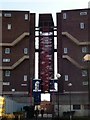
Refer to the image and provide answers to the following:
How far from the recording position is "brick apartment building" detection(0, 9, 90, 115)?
199ft

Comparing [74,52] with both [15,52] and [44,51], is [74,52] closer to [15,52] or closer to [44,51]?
[44,51]

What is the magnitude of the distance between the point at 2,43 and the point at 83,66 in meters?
14.7

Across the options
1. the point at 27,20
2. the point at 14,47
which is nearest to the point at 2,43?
the point at 14,47

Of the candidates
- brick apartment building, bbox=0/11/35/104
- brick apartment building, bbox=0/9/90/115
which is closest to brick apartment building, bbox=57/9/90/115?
brick apartment building, bbox=0/9/90/115

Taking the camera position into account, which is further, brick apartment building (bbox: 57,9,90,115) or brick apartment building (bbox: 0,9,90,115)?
brick apartment building (bbox: 0,9,90,115)

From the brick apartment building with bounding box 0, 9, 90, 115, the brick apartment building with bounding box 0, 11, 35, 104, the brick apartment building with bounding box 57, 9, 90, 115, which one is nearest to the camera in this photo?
the brick apartment building with bounding box 57, 9, 90, 115

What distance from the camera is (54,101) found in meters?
59.3

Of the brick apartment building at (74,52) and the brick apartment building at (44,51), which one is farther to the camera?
the brick apartment building at (44,51)

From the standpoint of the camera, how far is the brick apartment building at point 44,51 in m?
60.7

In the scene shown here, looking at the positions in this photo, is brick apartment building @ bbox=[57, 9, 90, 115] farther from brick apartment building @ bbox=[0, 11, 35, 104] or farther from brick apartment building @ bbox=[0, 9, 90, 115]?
brick apartment building @ bbox=[0, 11, 35, 104]

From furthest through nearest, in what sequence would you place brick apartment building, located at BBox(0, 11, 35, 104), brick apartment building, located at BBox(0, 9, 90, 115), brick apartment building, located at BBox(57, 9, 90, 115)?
1. brick apartment building, located at BBox(0, 11, 35, 104)
2. brick apartment building, located at BBox(0, 9, 90, 115)
3. brick apartment building, located at BBox(57, 9, 90, 115)

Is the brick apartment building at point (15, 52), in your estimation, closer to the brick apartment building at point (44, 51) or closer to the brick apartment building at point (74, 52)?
the brick apartment building at point (44, 51)

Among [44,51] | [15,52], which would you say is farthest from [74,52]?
[15,52]

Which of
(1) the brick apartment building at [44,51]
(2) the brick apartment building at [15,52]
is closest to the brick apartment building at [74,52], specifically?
(1) the brick apartment building at [44,51]
